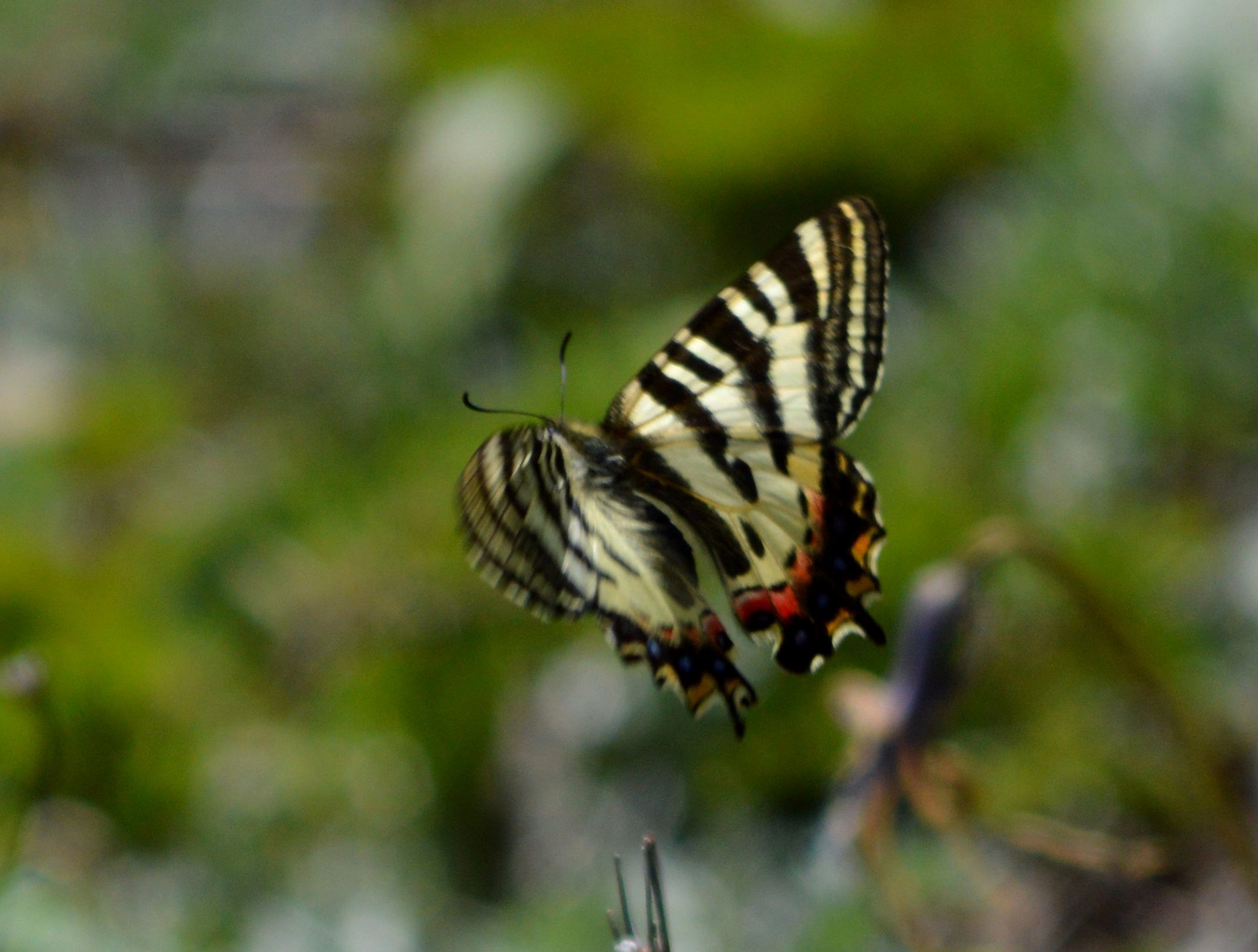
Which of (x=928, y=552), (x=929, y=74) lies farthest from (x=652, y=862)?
(x=929, y=74)

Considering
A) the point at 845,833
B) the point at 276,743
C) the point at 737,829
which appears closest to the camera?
the point at 845,833

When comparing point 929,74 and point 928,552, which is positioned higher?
point 929,74

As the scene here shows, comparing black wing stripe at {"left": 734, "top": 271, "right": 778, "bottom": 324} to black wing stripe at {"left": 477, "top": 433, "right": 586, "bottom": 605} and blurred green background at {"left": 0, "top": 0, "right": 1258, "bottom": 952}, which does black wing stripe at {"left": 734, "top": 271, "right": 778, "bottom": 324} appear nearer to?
black wing stripe at {"left": 477, "top": 433, "right": 586, "bottom": 605}

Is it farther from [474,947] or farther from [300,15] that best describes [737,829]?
[300,15]

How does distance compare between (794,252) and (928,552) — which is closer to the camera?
(794,252)

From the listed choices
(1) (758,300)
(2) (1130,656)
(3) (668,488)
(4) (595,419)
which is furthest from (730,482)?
(4) (595,419)

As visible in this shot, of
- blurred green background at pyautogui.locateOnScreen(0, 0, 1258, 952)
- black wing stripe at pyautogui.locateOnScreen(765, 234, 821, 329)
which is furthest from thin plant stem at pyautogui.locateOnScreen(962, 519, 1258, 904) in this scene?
blurred green background at pyautogui.locateOnScreen(0, 0, 1258, 952)
